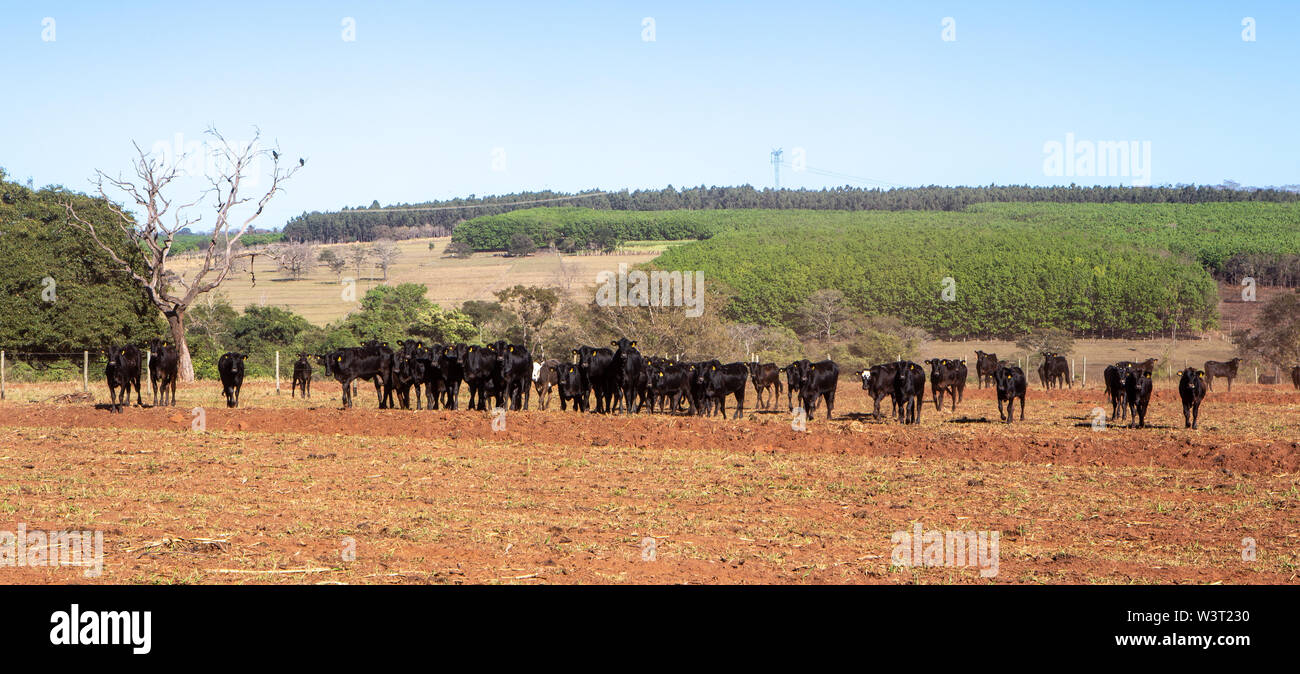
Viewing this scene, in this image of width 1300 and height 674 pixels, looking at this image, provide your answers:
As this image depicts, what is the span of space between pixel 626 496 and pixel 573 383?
1227 cm

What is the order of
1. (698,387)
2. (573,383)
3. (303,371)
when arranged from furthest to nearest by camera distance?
(303,371) < (573,383) < (698,387)

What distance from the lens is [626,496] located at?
13859mm

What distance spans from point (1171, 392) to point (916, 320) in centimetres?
5458

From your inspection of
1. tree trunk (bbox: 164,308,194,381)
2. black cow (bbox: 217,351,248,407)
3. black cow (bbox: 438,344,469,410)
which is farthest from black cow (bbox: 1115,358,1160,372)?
tree trunk (bbox: 164,308,194,381)

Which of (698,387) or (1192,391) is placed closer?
(1192,391)

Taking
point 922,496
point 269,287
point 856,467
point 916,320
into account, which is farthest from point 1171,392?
point 269,287

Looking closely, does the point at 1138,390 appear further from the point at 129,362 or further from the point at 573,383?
the point at 129,362

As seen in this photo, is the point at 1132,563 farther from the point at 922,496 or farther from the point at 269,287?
the point at 269,287

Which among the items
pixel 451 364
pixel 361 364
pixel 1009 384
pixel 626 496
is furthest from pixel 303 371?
pixel 626 496

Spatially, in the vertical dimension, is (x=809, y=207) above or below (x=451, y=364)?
above

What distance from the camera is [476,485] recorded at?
14.7m

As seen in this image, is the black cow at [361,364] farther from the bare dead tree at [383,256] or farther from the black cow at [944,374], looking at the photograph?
the bare dead tree at [383,256]

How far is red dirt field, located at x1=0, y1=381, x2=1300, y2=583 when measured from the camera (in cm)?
966

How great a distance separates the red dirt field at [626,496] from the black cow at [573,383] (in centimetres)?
302
